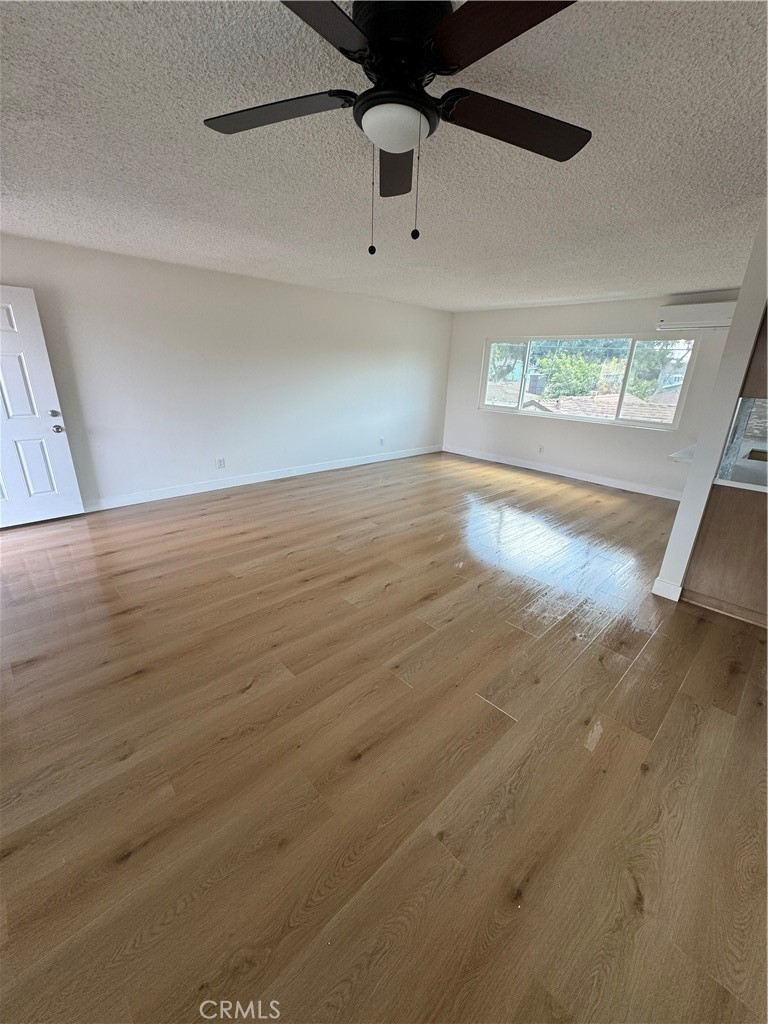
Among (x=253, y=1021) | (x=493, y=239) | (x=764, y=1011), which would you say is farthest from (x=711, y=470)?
(x=253, y=1021)

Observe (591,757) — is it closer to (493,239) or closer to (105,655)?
(105,655)

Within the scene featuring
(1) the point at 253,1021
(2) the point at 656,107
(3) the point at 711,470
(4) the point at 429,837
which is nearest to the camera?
(1) the point at 253,1021

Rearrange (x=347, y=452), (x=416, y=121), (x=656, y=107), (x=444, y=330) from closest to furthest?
(x=416, y=121)
(x=656, y=107)
(x=347, y=452)
(x=444, y=330)

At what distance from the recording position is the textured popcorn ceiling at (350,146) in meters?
1.20

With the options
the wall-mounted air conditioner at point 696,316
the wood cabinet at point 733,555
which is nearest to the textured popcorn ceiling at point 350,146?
the wall-mounted air conditioner at point 696,316

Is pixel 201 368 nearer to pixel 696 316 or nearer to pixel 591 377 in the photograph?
pixel 591 377

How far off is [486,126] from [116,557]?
3.43 metres

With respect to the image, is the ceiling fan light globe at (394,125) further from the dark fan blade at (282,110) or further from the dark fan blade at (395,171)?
the dark fan blade at (395,171)

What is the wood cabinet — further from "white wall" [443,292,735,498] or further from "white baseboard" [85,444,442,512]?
"white baseboard" [85,444,442,512]

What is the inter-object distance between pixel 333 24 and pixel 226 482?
173 inches

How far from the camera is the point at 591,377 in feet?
17.9

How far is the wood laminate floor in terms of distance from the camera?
1.00m

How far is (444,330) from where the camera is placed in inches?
262

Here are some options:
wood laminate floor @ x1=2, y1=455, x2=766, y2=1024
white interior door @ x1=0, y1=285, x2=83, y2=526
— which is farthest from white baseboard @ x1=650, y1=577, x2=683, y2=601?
white interior door @ x1=0, y1=285, x2=83, y2=526
